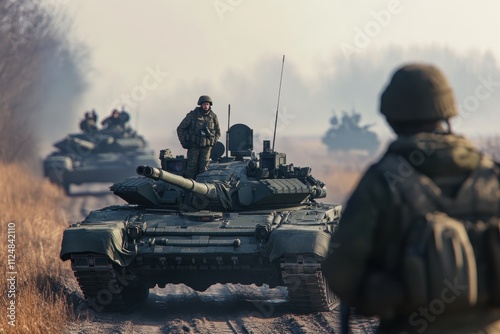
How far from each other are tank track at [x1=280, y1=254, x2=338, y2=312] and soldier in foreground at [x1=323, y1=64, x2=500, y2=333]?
307 inches

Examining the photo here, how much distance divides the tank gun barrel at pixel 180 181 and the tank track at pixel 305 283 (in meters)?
1.53

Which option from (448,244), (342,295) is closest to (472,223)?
(448,244)

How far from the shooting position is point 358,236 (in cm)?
383

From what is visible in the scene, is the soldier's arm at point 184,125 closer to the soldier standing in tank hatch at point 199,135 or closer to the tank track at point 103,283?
the soldier standing in tank hatch at point 199,135

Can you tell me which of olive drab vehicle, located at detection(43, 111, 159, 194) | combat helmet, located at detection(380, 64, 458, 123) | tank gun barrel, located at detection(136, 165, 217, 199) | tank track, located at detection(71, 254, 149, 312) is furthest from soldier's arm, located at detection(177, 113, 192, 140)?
olive drab vehicle, located at detection(43, 111, 159, 194)

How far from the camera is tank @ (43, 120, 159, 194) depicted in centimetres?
2938

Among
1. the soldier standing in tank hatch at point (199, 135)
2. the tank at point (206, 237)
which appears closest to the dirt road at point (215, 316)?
the tank at point (206, 237)

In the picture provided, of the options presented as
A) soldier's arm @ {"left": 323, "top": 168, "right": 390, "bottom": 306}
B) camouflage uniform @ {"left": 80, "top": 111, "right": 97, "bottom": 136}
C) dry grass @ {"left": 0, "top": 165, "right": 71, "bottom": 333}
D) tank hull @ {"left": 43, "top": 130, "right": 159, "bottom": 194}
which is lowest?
dry grass @ {"left": 0, "top": 165, "right": 71, "bottom": 333}

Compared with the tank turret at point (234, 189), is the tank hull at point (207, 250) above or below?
below

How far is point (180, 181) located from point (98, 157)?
17966mm

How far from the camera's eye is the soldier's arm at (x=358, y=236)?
3797mm

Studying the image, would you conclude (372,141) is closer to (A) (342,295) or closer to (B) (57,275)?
(B) (57,275)

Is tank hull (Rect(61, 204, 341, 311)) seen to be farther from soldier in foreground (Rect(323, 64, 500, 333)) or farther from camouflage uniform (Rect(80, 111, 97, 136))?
camouflage uniform (Rect(80, 111, 97, 136))

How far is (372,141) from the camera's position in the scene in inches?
2215
